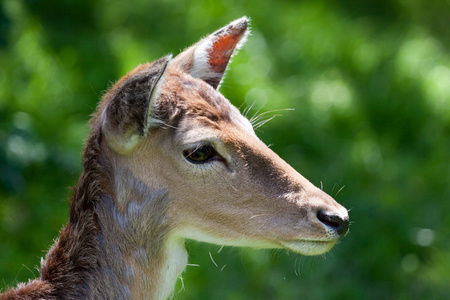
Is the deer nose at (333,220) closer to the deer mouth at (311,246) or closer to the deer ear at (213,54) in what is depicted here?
the deer mouth at (311,246)

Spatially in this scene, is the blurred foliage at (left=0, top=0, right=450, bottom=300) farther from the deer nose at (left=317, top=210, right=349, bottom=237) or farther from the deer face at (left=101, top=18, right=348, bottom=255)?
the deer nose at (left=317, top=210, right=349, bottom=237)

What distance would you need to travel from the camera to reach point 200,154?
12.6ft

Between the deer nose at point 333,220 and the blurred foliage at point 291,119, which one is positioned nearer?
the deer nose at point 333,220

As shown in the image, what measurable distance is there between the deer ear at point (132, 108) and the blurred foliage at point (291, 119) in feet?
8.00

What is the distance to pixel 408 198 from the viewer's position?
791 centimetres

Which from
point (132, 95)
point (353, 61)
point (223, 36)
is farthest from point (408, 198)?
point (132, 95)

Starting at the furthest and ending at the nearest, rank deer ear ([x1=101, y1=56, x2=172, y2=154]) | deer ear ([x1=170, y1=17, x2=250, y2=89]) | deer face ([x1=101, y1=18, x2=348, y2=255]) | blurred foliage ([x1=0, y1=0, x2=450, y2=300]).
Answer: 1. blurred foliage ([x1=0, y1=0, x2=450, y2=300])
2. deer ear ([x1=170, y1=17, x2=250, y2=89])
3. deer face ([x1=101, y1=18, x2=348, y2=255])
4. deer ear ([x1=101, y1=56, x2=172, y2=154])

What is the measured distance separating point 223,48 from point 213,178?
1.05 metres

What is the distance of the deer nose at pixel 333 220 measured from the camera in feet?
12.3

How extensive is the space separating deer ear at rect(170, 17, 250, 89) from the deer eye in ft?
2.47

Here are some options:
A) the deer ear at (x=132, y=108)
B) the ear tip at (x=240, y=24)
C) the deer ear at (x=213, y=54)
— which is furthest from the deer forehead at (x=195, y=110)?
the ear tip at (x=240, y=24)

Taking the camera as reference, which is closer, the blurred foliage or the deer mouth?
the deer mouth

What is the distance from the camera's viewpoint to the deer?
149 inches

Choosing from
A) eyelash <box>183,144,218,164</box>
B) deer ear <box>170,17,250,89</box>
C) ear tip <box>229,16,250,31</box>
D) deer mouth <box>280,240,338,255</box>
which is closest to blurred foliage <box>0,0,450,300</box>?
deer ear <box>170,17,250,89</box>
